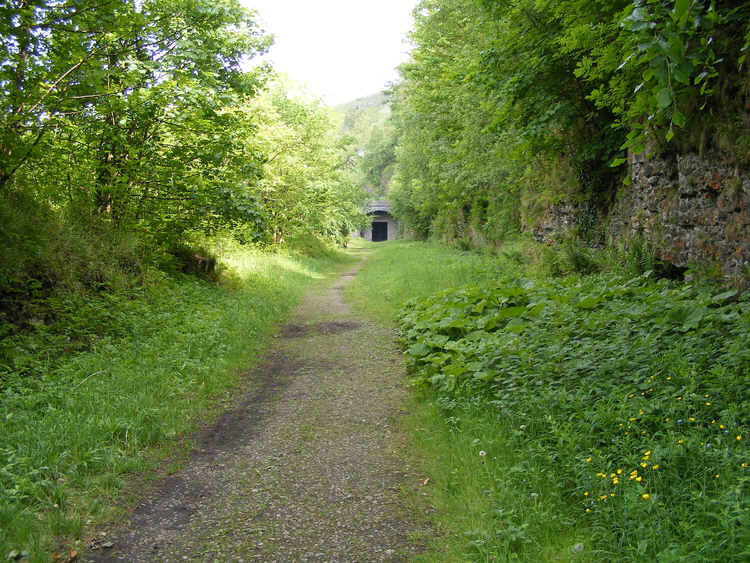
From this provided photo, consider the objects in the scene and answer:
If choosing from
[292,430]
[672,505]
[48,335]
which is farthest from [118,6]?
[672,505]

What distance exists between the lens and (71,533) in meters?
3.64

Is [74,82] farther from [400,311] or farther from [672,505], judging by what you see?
[672,505]

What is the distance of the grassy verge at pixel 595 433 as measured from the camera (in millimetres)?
2998

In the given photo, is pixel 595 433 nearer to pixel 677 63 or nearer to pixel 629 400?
pixel 629 400

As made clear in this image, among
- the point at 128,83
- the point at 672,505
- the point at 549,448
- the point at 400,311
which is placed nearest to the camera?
the point at 672,505

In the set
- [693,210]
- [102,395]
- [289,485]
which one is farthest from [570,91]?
[102,395]

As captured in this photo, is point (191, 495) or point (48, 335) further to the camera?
point (48, 335)

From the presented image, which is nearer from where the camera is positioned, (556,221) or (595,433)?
(595,433)

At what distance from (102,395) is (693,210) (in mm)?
8528

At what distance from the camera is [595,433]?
3.96 m

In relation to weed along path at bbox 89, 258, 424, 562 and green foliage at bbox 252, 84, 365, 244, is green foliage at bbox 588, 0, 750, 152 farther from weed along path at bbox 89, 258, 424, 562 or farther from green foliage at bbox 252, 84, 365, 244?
green foliage at bbox 252, 84, 365, 244

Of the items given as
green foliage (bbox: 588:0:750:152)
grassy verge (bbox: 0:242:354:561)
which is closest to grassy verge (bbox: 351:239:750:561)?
green foliage (bbox: 588:0:750:152)

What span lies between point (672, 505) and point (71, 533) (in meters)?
4.03

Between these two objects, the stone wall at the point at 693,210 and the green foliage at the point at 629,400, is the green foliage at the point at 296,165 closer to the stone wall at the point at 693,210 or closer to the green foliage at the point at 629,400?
the stone wall at the point at 693,210
